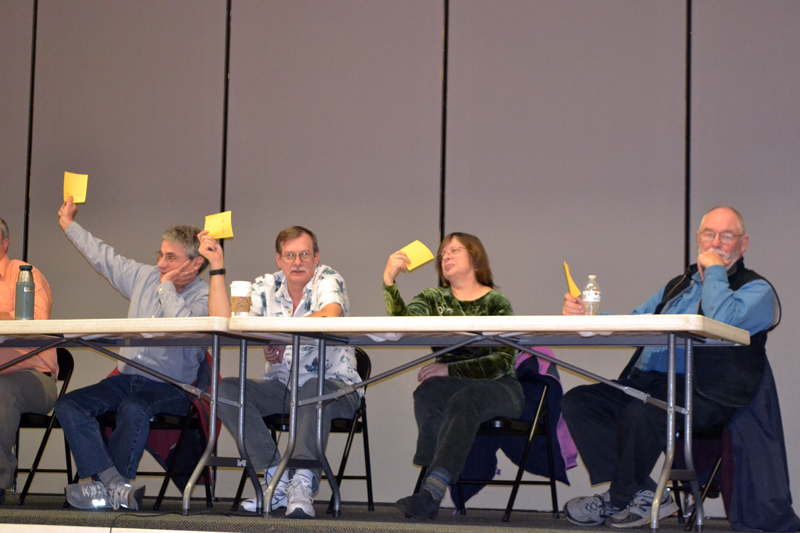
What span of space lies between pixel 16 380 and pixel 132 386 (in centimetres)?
48

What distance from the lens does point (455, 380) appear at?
9.66 feet

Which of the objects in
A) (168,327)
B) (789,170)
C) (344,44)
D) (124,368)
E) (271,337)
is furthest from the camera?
(344,44)

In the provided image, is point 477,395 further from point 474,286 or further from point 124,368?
point 124,368

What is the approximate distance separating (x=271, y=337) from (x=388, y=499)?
160 cm

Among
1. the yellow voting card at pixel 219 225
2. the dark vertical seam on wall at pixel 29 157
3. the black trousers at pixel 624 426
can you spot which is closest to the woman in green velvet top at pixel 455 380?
the black trousers at pixel 624 426

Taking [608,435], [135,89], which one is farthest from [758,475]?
[135,89]

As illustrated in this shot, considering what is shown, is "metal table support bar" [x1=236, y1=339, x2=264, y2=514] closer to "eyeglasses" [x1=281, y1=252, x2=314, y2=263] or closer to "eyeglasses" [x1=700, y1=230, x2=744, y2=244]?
"eyeglasses" [x1=281, y1=252, x2=314, y2=263]

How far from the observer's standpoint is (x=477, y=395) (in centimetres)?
269

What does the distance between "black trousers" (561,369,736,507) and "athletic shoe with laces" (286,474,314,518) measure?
3.03ft

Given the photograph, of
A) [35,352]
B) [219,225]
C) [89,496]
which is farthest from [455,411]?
[35,352]

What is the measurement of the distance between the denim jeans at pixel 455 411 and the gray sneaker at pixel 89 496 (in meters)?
1.09

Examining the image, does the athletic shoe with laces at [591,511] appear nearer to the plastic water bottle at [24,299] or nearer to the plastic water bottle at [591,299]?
the plastic water bottle at [591,299]

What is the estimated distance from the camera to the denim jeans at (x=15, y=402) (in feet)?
9.62

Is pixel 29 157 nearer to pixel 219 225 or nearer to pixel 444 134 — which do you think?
pixel 219 225
